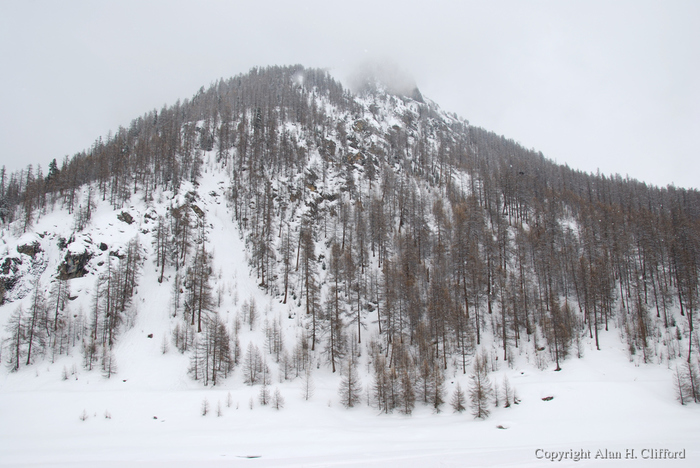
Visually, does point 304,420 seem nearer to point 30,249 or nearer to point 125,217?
point 125,217

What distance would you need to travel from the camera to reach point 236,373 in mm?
40219

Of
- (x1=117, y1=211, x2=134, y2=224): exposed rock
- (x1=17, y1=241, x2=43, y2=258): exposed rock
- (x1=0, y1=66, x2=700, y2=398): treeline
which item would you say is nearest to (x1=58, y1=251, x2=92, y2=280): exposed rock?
(x1=17, y1=241, x2=43, y2=258): exposed rock

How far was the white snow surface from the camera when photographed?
1889 centimetres

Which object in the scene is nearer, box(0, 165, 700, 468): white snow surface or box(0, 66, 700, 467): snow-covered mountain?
box(0, 165, 700, 468): white snow surface

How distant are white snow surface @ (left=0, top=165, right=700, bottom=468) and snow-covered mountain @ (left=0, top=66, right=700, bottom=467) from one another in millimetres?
268

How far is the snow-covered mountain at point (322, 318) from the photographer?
2405 centimetres

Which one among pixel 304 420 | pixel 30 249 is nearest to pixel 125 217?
pixel 30 249

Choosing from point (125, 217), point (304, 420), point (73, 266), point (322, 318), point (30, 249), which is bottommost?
point (304, 420)

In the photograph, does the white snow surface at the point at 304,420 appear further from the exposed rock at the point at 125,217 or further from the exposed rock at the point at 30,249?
the exposed rock at the point at 125,217

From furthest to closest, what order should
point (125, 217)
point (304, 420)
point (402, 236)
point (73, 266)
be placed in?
point (402, 236)
point (125, 217)
point (73, 266)
point (304, 420)

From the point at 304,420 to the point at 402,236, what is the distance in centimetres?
5028

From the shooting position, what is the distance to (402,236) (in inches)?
2862

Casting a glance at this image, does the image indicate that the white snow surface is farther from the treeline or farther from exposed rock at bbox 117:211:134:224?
exposed rock at bbox 117:211:134:224

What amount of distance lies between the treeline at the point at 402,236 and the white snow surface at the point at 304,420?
469 cm
